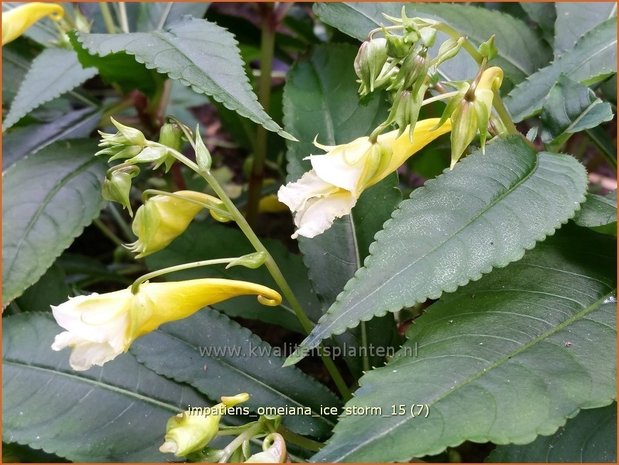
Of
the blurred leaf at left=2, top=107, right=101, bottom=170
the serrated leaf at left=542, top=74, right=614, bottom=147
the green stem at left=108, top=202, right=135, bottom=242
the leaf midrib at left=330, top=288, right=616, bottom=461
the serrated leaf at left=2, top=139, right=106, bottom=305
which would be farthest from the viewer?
the green stem at left=108, top=202, right=135, bottom=242

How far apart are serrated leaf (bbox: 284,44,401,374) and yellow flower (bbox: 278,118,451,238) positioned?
17cm

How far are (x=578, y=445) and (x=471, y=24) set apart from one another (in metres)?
0.57

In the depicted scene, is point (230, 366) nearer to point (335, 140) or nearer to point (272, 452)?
point (272, 452)

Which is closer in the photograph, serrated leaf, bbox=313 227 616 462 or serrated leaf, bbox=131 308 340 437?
serrated leaf, bbox=313 227 616 462

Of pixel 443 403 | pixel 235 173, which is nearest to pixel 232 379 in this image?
pixel 443 403

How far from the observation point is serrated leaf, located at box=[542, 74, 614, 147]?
71 centimetres

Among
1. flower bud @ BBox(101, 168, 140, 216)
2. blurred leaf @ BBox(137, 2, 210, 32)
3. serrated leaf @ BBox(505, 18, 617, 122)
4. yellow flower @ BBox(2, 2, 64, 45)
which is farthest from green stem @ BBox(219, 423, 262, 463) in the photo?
blurred leaf @ BBox(137, 2, 210, 32)

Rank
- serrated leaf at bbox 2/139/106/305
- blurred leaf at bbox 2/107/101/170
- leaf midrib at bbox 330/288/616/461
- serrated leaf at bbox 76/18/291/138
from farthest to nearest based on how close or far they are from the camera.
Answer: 1. blurred leaf at bbox 2/107/101/170
2. serrated leaf at bbox 2/139/106/305
3. serrated leaf at bbox 76/18/291/138
4. leaf midrib at bbox 330/288/616/461

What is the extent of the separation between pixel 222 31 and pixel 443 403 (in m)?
0.46

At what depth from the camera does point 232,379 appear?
0.72 m

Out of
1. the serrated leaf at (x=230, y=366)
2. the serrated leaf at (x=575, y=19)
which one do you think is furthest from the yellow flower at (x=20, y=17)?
the serrated leaf at (x=575, y=19)

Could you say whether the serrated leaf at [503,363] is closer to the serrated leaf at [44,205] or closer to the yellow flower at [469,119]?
the yellow flower at [469,119]

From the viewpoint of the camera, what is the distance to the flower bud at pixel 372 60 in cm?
56

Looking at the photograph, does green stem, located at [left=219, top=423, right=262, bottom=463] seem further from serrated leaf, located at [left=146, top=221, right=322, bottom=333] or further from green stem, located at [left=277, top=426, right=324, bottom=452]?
serrated leaf, located at [left=146, top=221, right=322, bottom=333]
